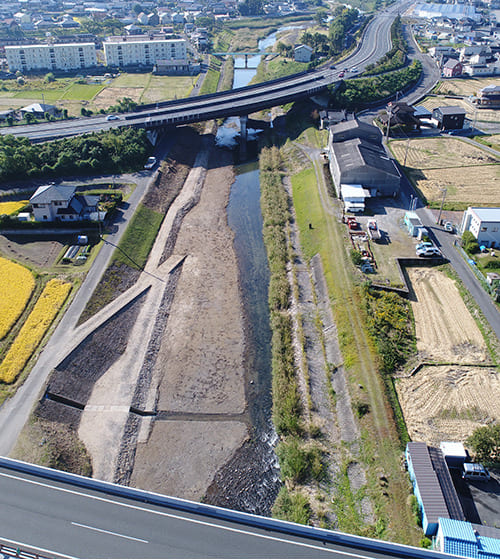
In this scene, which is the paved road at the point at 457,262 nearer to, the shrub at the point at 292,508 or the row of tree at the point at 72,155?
the shrub at the point at 292,508

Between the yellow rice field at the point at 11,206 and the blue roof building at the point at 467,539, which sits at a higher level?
the blue roof building at the point at 467,539

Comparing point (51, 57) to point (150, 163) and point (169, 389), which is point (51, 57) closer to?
point (150, 163)

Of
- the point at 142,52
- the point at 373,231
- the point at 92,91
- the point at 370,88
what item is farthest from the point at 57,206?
the point at 142,52

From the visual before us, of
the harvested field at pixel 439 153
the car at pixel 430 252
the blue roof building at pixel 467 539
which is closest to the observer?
the blue roof building at pixel 467 539

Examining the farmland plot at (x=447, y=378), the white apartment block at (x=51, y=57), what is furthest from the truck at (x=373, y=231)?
the white apartment block at (x=51, y=57)

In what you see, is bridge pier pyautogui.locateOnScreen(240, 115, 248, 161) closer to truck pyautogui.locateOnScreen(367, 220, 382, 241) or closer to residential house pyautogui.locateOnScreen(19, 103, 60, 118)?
truck pyautogui.locateOnScreen(367, 220, 382, 241)

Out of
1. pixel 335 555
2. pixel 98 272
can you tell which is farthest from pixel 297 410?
pixel 98 272
